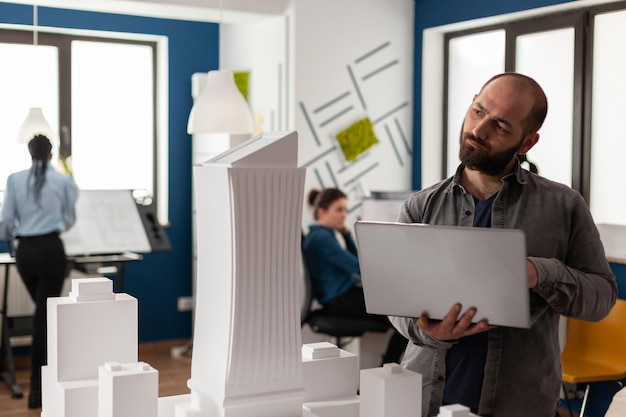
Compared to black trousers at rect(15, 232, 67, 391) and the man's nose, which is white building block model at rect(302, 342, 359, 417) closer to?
the man's nose

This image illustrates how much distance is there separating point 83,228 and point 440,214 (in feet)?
12.6

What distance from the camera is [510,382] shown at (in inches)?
71.4

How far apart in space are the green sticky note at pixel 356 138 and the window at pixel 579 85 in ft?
2.88

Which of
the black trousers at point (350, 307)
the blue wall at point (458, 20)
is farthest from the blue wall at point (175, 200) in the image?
the black trousers at point (350, 307)

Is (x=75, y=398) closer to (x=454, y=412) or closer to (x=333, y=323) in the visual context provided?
(x=454, y=412)

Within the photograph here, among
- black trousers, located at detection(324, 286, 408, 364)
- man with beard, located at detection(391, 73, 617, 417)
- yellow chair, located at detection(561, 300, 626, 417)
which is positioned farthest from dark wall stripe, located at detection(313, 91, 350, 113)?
man with beard, located at detection(391, 73, 617, 417)

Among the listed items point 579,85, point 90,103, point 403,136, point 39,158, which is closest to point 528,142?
point 579,85

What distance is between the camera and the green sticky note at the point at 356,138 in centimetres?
541

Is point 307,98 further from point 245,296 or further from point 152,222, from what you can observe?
point 245,296

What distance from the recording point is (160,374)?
5449 mm

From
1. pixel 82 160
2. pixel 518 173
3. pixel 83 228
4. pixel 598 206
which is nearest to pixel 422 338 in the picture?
pixel 518 173

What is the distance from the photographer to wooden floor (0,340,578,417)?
4641 mm

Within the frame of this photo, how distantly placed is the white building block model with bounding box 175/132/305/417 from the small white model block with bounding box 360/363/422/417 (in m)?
0.20

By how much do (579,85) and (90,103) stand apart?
11.1ft
